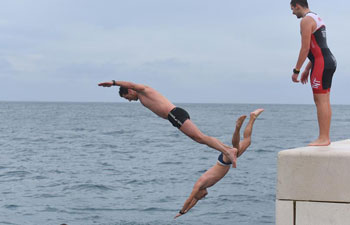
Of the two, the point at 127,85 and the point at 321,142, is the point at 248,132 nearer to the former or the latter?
the point at 321,142

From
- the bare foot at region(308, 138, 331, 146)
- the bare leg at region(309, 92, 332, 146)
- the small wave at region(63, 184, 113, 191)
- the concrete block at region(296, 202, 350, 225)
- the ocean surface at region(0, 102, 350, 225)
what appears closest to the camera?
the concrete block at region(296, 202, 350, 225)

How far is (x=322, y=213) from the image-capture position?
6617mm

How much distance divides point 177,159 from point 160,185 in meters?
14.4

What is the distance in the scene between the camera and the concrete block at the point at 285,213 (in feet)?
21.9

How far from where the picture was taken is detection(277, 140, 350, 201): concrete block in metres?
6.58

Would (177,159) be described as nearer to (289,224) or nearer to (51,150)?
(51,150)

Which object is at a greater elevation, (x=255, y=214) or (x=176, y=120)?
(x=176, y=120)

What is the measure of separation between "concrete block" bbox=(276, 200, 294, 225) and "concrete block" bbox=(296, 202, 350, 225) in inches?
2.9

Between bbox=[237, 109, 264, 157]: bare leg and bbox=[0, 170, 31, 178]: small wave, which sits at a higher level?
bbox=[237, 109, 264, 157]: bare leg

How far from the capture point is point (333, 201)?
661cm

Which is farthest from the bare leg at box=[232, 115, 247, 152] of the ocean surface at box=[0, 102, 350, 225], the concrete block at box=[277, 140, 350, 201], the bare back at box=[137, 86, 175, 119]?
the ocean surface at box=[0, 102, 350, 225]

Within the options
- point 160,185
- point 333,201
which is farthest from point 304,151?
point 160,185

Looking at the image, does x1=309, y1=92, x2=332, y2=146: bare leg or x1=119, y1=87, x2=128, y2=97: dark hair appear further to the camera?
x1=119, y1=87, x2=128, y2=97: dark hair

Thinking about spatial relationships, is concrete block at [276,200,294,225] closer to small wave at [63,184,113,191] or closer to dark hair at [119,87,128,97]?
dark hair at [119,87,128,97]
